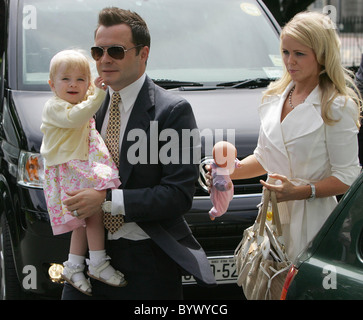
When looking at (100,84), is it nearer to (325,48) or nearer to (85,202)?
(85,202)

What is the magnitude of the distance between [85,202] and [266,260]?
30.3 inches


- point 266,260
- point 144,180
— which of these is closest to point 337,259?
point 266,260

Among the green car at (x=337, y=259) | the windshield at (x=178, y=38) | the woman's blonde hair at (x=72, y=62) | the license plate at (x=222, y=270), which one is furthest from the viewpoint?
the windshield at (x=178, y=38)

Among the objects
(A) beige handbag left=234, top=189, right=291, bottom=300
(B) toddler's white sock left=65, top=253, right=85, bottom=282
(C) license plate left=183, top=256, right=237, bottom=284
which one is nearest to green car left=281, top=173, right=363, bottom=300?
(A) beige handbag left=234, top=189, right=291, bottom=300

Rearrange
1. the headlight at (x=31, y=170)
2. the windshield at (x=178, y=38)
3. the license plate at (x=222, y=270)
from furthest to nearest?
1. the windshield at (x=178, y=38)
2. the license plate at (x=222, y=270)
3. the headlight at (x=31, y=170)

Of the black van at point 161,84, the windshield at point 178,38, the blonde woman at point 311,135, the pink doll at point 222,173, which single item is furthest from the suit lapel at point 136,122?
the windshield at point 178,38

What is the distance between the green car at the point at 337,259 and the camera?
2.16m

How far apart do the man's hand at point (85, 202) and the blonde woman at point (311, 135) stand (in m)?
0.68

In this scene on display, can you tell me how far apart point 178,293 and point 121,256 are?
0.28m

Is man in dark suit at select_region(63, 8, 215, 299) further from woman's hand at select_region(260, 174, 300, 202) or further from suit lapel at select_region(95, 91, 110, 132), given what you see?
woman's hand at select_region(260, 174, 300, 202)

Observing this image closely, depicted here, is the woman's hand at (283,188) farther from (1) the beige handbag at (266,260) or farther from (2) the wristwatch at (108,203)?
(2) the wristwatch at (108,203)

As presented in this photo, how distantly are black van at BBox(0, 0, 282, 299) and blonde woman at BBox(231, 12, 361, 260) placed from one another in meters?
1.10

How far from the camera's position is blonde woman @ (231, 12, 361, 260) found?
282 centimetres

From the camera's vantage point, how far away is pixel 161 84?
4680 millimetres
